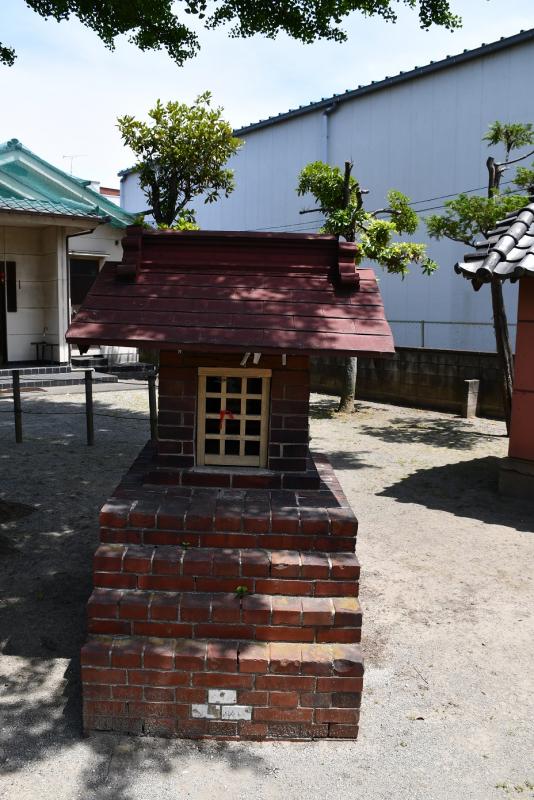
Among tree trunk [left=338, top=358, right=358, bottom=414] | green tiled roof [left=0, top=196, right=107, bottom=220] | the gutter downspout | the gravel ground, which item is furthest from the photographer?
the gutter downspout

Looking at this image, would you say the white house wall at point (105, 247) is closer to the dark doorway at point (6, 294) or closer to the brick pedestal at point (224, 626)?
the dark doorway at point (6, 294)

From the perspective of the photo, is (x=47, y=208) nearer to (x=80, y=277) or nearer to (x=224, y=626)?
(x=80, y=277)

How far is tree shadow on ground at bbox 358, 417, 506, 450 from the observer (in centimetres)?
1240

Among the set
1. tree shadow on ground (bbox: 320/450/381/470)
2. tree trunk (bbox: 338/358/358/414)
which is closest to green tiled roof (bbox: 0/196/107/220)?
tree trunk (bbox: 338/358/358/414)

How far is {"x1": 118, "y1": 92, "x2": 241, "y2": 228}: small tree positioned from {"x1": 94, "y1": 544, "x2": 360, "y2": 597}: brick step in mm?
12486

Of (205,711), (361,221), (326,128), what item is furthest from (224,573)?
(326,128)

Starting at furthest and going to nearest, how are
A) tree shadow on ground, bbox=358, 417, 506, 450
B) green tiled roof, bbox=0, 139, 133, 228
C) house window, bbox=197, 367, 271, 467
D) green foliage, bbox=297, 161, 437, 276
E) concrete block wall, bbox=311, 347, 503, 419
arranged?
green tiled roof, bbox=0, 139, 133, 228 → concrete block wall, bbox=311, 347, 503, 419 → green foliage, bbox=297, 161, 437, 276 → tree shadow on ground, bbox=358, 417, 506, 450 → house window, bbox=197, 367, 271, 467

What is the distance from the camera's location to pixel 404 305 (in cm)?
1991

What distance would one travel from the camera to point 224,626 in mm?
3939

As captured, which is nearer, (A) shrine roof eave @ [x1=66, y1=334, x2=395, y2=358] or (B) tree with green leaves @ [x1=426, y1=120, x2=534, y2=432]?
(A) shrine roof eave @ [x1=66, y1=334, x2=395, y2=358]

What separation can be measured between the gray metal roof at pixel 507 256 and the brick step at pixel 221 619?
15.6 feet

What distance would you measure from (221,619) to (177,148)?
14.4 m

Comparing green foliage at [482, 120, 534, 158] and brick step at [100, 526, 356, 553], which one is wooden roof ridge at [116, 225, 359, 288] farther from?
green foliage at [482, 120, 534, 158]

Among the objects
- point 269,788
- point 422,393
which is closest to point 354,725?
point 269,788
